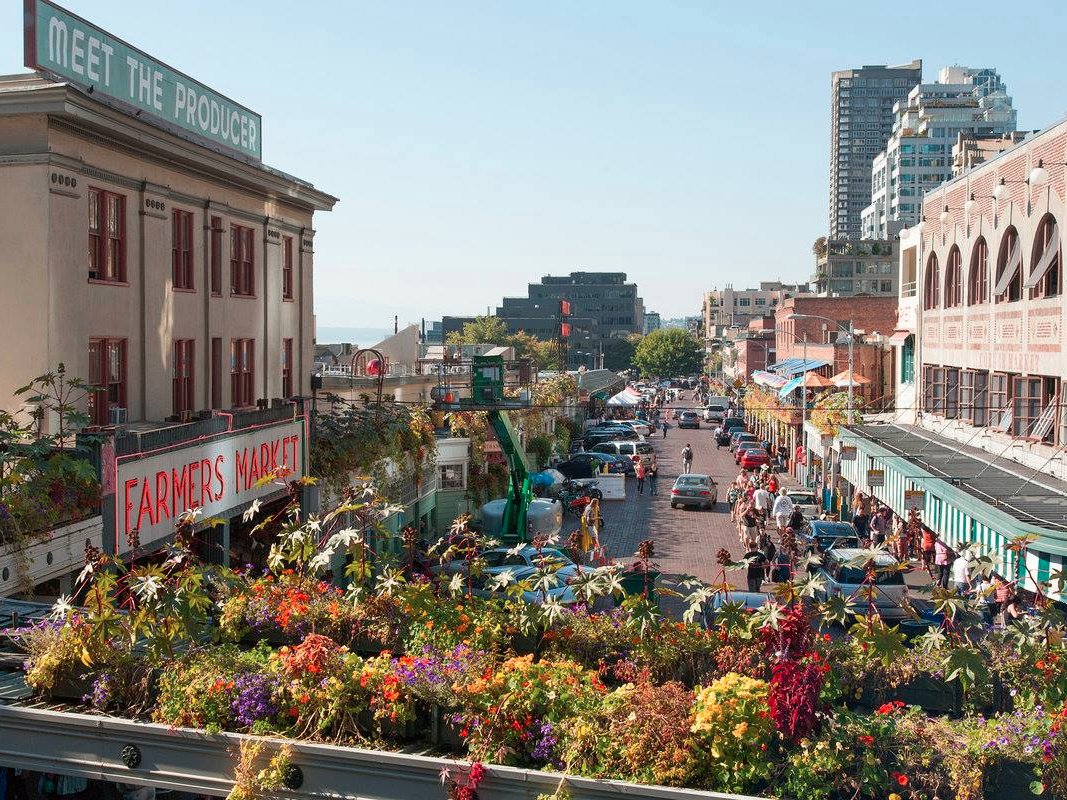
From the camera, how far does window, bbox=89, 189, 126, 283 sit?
21062mm

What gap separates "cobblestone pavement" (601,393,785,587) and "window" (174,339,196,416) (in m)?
10.7

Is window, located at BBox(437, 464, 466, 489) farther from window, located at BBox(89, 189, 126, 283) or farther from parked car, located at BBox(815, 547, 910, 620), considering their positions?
window, located at BBox(89, 189, 126, 283)

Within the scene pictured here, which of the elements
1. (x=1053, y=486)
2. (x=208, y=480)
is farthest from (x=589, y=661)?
(x=1053, y=486)

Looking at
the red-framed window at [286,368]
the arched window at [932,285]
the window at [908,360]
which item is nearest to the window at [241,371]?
the red-framed window at [286,368]

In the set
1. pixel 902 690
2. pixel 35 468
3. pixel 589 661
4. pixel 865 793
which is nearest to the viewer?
pixel 865 793

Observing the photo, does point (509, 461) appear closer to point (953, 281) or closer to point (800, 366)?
point (953, 281)

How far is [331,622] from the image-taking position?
11031 mm

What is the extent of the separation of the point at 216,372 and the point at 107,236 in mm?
5906

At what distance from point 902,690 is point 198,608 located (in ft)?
18.9

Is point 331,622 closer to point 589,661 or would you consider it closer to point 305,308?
point 589,661

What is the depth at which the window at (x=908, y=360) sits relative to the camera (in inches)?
1790

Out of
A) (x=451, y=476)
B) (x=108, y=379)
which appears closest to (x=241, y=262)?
(x=108, y=379)

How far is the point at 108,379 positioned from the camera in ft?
71.5

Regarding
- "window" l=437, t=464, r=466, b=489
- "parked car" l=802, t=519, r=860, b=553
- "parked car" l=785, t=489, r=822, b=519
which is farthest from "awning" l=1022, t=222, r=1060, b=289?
"window" l=437, t=464, r=466, b=489
